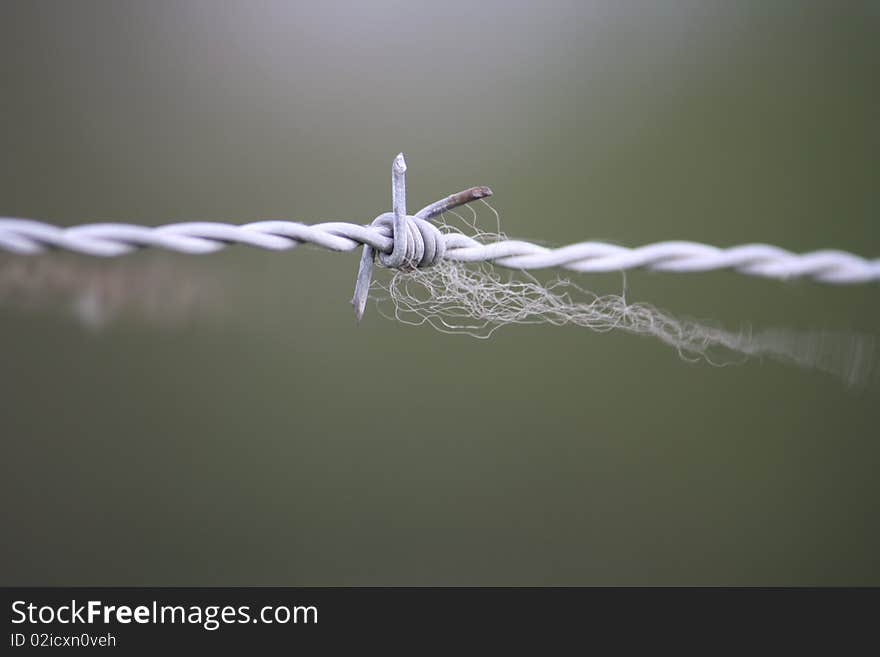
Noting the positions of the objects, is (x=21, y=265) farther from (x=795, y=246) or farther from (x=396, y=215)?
(x=795, y=246)

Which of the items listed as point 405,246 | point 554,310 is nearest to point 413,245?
point 405,246

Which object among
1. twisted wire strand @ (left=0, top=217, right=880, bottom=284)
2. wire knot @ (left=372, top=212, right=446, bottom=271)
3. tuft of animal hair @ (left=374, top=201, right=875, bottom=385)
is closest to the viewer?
twisted wire strand @ (left=0, top=217, right=880, bottom=284)

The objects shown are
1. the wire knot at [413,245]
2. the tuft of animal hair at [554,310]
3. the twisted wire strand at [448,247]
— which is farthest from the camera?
the tuft of animal hair at [554,310]

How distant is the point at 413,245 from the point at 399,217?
25 mm

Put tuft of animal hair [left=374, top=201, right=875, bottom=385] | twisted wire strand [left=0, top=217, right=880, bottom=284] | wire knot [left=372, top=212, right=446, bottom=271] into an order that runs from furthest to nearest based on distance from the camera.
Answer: tuft of animal hair [left=374, top=201, right=875, bottom=385] < wire knot [left=372, top=212, right=446, bottom=271] < twisted wire strand [left=0, top=217, right=880, bottom=284]

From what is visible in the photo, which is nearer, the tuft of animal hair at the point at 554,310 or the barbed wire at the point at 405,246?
the barbed wire at the point at 405,246

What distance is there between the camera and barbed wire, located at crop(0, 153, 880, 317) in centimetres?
42

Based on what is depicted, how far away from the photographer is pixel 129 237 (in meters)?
0.43

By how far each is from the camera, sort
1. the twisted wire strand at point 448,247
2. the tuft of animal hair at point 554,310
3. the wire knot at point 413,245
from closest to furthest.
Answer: the twisted wire strand at point 448,247, the wire knot at point 413,245, the tuft of animal hair at point 554,310

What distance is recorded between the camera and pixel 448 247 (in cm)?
58

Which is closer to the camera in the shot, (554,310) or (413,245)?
(413,245)

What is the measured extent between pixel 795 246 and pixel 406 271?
1709mm

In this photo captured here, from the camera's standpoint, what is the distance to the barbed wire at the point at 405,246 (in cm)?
42

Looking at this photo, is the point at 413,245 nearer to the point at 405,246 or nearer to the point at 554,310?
the point at 405,246
